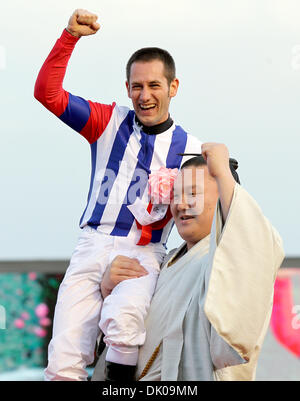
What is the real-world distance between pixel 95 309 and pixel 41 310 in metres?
1.71

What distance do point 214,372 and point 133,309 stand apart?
33 cm

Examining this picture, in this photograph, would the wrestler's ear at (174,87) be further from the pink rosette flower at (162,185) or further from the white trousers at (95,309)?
the white trousers at (95,309)

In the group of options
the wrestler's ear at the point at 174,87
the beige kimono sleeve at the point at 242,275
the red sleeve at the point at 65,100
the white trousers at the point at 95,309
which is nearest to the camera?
the beige kimono sleeve at the point at 242,275

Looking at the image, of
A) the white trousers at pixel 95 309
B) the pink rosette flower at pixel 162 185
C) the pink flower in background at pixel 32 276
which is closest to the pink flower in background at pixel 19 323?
the pink flower in background at pixel 32 276

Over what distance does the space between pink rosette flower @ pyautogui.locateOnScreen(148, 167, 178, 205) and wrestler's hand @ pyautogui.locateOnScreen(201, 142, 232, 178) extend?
0.40m

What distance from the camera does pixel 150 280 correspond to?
76.7 inches

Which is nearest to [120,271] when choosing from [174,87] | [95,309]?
[95,309]

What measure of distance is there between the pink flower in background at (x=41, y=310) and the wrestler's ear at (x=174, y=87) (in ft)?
6.13

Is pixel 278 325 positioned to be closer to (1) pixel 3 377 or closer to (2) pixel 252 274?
(1) pixel 3 377

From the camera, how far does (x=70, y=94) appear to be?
7.26 feet

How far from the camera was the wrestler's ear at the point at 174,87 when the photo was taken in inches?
89.9

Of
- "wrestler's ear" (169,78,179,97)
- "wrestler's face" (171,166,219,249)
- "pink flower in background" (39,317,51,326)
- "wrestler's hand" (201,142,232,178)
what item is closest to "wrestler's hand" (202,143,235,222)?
"wrestler's hand" (201,142,232,178)

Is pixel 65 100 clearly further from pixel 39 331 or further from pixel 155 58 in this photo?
pixel 39 331
